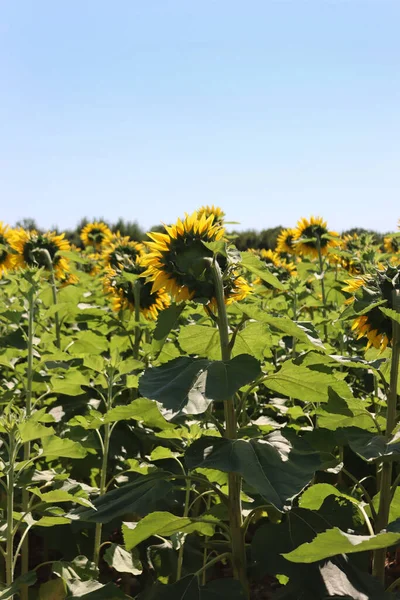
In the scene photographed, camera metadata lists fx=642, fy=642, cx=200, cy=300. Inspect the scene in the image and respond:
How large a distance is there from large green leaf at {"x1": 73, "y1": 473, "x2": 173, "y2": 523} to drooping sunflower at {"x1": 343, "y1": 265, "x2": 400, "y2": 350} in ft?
2.33

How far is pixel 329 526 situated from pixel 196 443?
1.39 feet

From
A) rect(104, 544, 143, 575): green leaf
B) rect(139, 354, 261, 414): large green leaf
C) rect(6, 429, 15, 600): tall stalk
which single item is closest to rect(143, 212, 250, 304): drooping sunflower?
rect(139, 354, 261, 414): large green leaf

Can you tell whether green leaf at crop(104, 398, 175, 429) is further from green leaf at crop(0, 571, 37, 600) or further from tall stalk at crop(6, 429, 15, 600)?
green leaf at crop(0, 571, 37, 600)

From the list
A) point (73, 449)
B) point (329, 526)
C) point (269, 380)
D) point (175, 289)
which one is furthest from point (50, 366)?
point (329, 526)

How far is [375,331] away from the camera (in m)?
1.94

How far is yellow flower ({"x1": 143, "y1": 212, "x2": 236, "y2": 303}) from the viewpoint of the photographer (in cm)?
182

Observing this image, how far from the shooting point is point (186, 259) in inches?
72.7

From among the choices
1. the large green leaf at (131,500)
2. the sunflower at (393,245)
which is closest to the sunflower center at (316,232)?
the sunflower at (393,245)

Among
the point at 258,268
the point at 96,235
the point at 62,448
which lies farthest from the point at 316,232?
the point at 62,448

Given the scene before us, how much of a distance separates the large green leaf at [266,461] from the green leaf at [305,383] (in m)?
0.15

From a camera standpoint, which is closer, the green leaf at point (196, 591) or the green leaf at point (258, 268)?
the green leaf at point (196, 591)

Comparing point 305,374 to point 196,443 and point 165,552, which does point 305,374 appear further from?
point 165,552

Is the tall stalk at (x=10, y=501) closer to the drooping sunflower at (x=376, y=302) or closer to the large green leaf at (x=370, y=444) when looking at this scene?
the large green leaf at (x=370, y=444)

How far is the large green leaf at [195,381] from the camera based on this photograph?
4.72 feet
